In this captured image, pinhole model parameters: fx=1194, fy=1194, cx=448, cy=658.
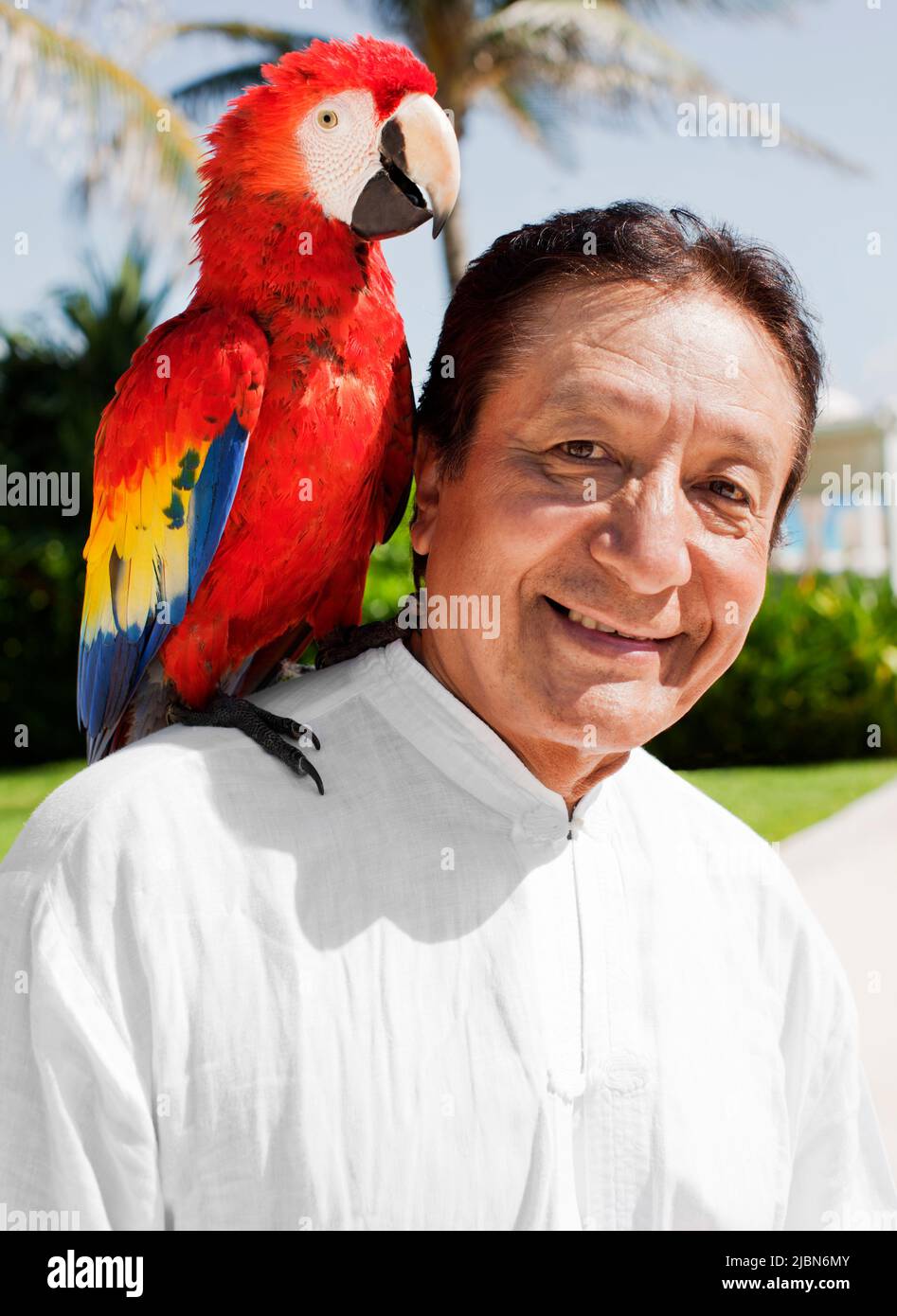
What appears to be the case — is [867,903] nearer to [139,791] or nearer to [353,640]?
[353,640]

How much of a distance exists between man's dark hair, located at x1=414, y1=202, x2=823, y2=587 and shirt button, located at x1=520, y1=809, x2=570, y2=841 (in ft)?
1.36

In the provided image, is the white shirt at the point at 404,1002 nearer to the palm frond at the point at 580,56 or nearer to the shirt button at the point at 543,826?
the shirt button at the point at 543,826

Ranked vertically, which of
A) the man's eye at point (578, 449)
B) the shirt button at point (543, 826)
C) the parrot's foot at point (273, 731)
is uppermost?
the man's eye at point (578, 449)

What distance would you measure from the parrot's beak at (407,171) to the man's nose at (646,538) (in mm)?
892

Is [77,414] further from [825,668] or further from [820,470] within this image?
[820,470]

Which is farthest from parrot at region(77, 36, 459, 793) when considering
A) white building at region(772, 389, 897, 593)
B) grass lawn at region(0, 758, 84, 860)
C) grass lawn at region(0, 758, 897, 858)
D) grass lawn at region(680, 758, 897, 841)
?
white building at region(772, 389, 897, 593)

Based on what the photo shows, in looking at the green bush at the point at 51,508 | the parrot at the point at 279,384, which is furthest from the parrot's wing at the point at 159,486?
the green bush at the point at 51,508

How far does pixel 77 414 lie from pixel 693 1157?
1185 cm

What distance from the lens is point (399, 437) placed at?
1.91 metres

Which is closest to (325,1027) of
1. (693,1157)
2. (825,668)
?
(693,1157)

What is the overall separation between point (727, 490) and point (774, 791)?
7.53 meters

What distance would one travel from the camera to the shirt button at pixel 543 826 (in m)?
1.38

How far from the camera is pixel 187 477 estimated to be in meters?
1.96
